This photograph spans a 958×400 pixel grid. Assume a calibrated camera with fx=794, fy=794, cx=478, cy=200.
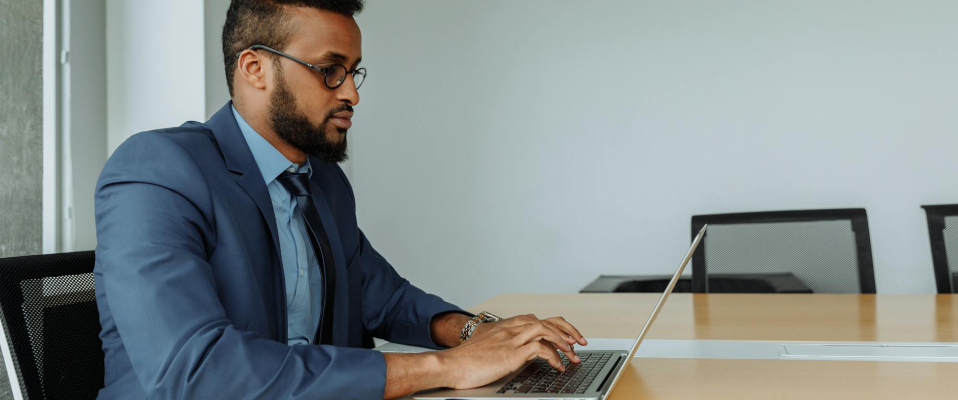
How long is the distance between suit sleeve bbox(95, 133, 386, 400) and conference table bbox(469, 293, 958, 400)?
0.41 metres

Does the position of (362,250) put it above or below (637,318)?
above

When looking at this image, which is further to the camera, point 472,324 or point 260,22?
point 472,324

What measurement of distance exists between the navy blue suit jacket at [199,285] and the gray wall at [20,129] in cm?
96

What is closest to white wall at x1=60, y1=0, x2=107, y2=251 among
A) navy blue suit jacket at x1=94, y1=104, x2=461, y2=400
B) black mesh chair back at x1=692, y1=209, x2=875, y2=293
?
navy blue suit jacket at x1=94, y1=104, x2=461, y2=400

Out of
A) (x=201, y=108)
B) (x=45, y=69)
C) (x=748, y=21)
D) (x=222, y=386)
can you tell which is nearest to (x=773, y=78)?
(x=748, y=21)

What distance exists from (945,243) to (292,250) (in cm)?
199

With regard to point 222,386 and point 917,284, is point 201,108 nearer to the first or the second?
point 222,386

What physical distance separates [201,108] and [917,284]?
2969mm

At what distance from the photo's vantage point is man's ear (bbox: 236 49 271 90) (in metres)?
1.42

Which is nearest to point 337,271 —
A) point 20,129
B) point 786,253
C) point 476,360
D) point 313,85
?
point 313,85

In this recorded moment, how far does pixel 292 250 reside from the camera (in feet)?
4.64

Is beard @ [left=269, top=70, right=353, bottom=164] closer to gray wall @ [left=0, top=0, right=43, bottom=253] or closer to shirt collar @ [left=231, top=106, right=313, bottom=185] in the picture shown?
shirt collar @ [left=231, top=106, right=313, bottom=185]

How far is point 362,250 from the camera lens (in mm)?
1791

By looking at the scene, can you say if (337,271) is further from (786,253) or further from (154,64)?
(786,253)
